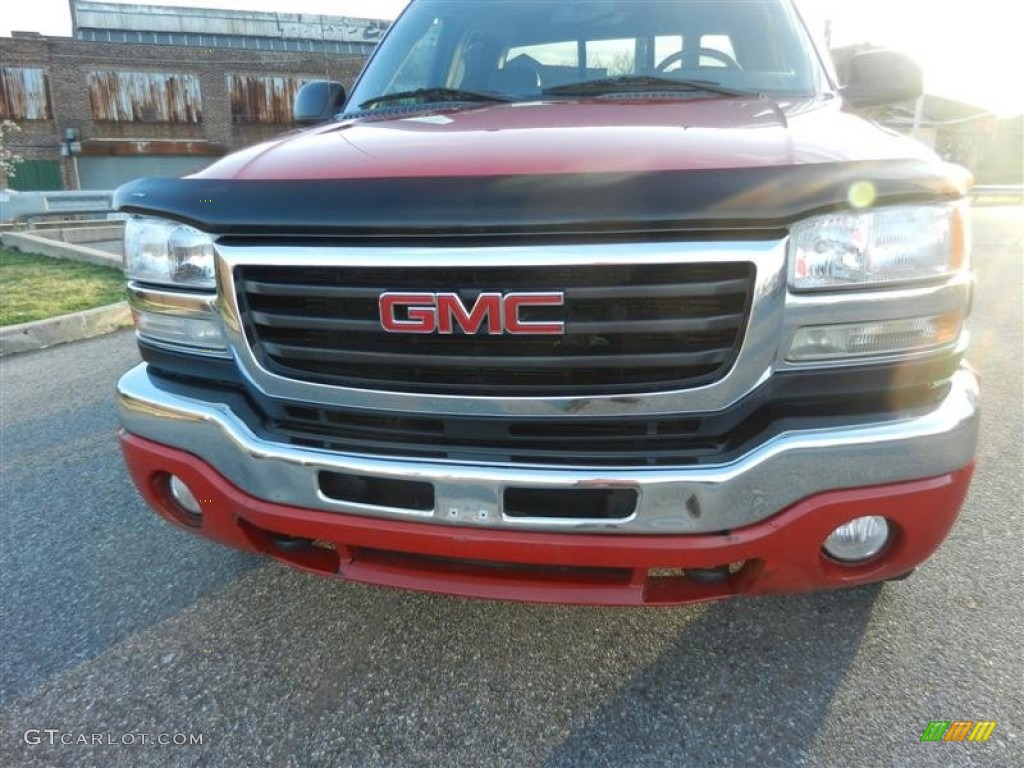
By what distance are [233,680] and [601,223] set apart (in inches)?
62.4

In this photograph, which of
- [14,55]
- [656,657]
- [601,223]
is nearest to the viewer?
[601,223]

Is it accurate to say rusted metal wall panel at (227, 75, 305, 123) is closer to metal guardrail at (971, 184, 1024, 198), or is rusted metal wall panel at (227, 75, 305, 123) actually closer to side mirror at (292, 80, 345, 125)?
metal guardrail at (971, 184, 1024, 198)

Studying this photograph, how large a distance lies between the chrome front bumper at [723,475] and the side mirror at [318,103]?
197cm

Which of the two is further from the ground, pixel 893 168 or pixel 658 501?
pixel 893 168

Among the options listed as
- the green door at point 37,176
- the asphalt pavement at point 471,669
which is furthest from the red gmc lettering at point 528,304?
the green door at point 37,176

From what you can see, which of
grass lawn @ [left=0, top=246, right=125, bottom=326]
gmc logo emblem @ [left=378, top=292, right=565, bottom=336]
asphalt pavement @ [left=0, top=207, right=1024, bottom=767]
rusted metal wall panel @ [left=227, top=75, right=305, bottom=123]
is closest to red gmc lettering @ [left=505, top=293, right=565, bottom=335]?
gmc logo emblem @ [left=378, top=292, right=565, bottom=336]

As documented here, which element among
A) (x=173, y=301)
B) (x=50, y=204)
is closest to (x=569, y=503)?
(x=173, y=301)

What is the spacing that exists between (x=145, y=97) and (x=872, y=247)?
3672 cm

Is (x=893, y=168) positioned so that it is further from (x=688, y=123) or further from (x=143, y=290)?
(x=143, y=290)

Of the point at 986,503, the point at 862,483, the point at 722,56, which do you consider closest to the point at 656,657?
the point at 862,483

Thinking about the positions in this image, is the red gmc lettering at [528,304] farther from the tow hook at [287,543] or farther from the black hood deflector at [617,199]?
the tow hook at [287,543]

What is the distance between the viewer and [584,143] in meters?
1.77

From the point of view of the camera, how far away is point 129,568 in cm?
262

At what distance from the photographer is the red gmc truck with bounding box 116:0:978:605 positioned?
1574mm
